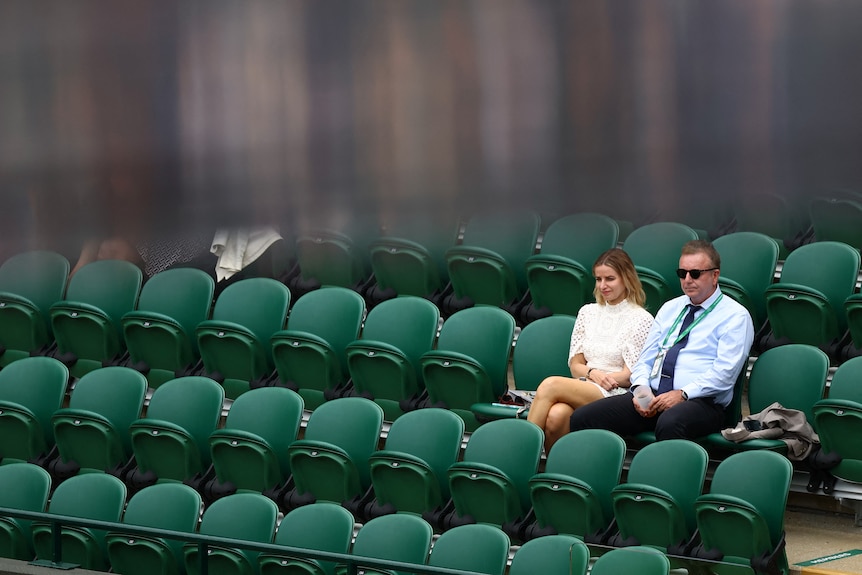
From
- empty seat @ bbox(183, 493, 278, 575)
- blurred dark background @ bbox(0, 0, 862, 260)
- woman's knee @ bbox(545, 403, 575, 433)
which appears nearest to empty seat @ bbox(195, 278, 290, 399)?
empty seat @ bbox(183, 493, 278, 575)

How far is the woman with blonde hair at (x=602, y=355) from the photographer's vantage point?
4.43 metres

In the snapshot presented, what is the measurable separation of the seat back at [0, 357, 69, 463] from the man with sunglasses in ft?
8.35

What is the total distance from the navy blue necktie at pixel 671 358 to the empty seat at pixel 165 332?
2037 millimetres

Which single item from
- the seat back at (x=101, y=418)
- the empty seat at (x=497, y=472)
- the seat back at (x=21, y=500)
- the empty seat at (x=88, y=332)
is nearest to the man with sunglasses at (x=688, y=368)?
the empty seat at (x=497, y=472)

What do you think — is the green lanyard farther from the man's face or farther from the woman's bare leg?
the woman's bare leg

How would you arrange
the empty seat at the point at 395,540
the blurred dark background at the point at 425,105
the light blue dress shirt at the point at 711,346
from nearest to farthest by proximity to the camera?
1. the blurred dark background at the point at 425,105
2. the empty seat at the point at 395,540
3. the light blue dress shirt at the point at 711,346

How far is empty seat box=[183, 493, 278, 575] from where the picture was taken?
4262mm

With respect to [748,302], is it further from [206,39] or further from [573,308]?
[206,39]

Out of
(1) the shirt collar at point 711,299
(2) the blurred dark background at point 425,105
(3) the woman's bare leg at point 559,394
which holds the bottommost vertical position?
(3) the woman's bare leg at point 559,394

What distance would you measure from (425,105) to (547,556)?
3444 mm

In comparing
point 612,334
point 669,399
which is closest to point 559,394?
point 612,334

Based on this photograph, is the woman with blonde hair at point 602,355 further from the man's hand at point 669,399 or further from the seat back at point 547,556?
the seat back at point 547,556

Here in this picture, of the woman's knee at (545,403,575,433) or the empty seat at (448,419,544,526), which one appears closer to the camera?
the empty seat at (448,419,544,526)

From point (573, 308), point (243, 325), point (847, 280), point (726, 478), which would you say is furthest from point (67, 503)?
point (847, 280)
